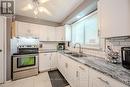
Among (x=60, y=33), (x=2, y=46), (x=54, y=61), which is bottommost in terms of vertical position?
(x=54, y=61)

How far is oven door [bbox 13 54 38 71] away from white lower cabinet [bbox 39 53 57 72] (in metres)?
0.26

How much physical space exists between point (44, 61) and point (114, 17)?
9.93ft

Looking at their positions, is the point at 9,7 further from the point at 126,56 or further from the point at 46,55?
the point at 126,56

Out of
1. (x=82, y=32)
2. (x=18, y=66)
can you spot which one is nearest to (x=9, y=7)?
(x=18, y=66)

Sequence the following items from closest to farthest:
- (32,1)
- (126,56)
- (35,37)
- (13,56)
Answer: (126,56) < (32,1) < (13,56) < (35,37)

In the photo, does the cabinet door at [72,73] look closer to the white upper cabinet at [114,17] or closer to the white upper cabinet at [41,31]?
the white upper cabinet at [114,17]

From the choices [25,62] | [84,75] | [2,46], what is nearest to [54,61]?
[25,62]

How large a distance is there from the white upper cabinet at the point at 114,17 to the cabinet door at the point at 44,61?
A: 2.61 meters

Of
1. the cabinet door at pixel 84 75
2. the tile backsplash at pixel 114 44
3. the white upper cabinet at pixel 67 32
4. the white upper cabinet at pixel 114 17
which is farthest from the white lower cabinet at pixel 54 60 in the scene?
the white upper cabinet at pixel 114 17

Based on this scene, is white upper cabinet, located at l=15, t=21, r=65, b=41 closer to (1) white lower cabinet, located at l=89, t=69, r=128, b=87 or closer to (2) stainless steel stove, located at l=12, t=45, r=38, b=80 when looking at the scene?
(2) stainless steel stove, located at l=12, t=45, r=38, b=80

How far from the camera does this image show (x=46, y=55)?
3.77 metres

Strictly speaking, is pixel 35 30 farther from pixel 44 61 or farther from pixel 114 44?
pixel 114 44

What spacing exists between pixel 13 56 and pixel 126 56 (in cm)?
297

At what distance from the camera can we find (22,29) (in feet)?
11.6
